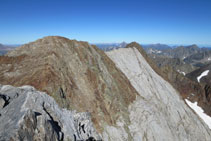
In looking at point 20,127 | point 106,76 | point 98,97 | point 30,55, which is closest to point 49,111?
point 20,127

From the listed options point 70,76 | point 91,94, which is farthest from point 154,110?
point 70,76

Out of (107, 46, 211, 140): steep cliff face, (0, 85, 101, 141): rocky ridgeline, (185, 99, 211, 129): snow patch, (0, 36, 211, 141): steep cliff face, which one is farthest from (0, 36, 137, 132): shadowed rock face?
(185, 99, 211, 129): snow patch

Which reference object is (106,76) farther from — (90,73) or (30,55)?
(30,55)

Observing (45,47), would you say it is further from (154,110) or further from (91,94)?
(154,110)

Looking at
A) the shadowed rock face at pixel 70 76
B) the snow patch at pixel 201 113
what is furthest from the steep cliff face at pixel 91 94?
the snow patch at pixel 201 113

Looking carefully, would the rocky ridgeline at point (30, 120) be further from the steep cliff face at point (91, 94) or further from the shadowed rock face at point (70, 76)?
the shadowed rock face at point (70, 76)
